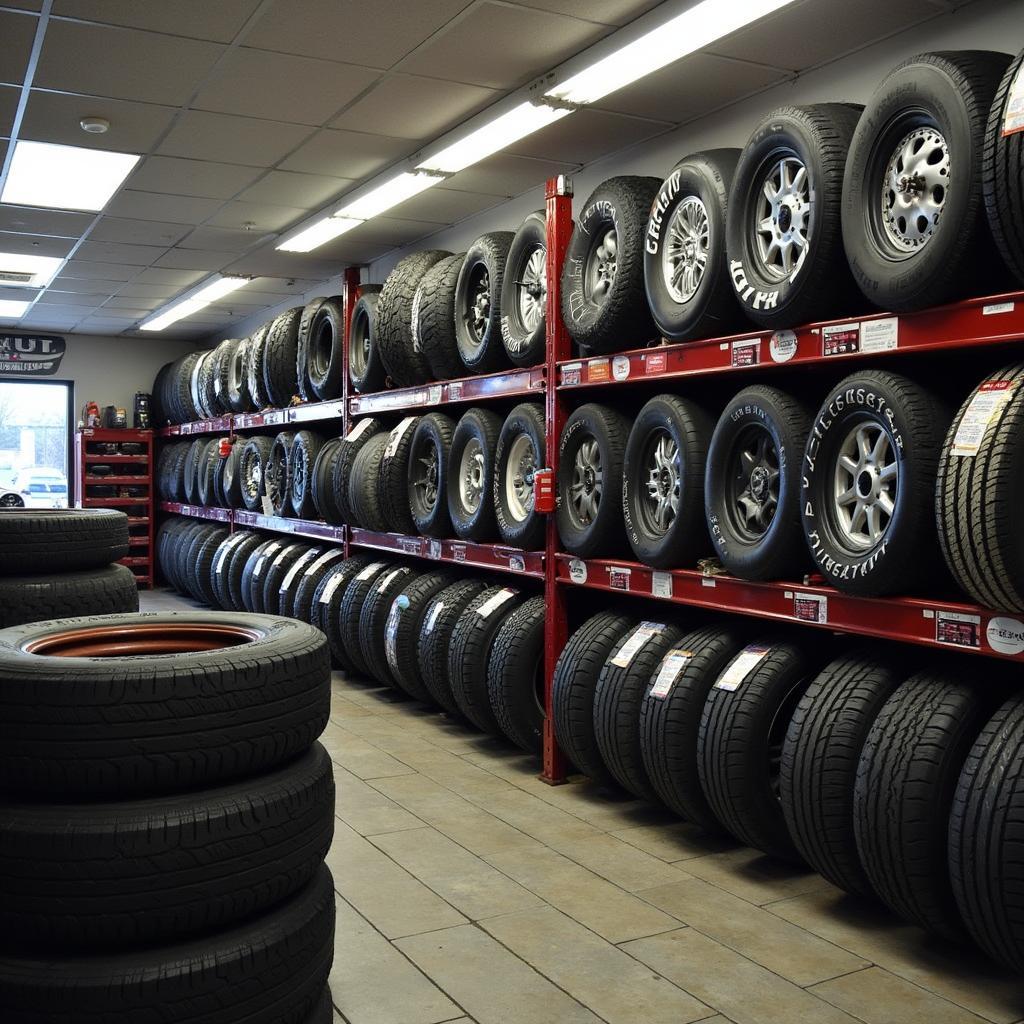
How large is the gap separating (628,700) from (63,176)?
16.7ft

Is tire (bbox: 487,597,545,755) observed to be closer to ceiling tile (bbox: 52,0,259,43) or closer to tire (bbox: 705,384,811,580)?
tire (bbox: 705,384,811,580)

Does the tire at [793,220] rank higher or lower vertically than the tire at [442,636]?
higher

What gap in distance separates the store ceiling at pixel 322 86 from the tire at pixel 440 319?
679 mm

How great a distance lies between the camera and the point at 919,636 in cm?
328

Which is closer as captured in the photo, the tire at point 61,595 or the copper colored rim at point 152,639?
the copper colored rim at point 152,639

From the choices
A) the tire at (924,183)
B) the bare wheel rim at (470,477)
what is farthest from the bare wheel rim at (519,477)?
the tire at (924,183)

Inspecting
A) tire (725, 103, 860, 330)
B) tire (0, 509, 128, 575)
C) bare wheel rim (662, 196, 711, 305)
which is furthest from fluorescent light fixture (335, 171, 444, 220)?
tire (0, 509, 128, 575)

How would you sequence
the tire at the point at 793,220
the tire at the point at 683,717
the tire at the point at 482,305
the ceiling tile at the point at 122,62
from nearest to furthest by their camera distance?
the tire at the point at 793,220 < the tire at the point at 683,717 < the ceiling tile at the point at 122,62 < the tire at the point at 482,305

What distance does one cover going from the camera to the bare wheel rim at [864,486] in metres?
3.45

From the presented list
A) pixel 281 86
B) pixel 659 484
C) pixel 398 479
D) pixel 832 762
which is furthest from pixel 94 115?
pixel 832 762

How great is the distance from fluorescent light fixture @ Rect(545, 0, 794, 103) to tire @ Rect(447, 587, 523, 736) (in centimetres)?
255

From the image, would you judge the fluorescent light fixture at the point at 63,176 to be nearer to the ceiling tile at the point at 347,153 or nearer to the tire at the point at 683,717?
the ceiling tile at the point at 347,153

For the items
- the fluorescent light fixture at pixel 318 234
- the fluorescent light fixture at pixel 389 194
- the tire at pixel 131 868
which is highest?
the fluorescent light fixture at pixel 318 234

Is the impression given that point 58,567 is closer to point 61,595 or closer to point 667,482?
point 61,595
